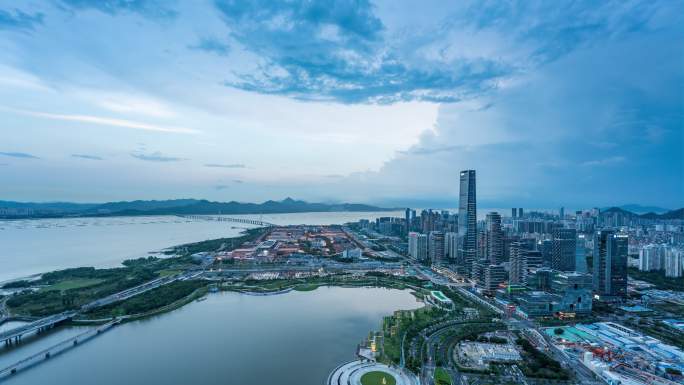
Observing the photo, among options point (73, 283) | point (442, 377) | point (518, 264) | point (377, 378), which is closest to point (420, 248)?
point (518, 264)

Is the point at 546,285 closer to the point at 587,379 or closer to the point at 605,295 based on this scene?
the point at 605,295

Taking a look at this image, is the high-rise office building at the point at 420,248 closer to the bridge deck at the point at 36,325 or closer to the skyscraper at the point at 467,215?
the skyscraper at the point at 467,215

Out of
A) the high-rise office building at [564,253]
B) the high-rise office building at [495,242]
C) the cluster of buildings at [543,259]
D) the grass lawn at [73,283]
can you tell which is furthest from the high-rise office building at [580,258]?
the grass lawn at [73,283]

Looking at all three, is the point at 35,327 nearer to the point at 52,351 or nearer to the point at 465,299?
the point at 52,351

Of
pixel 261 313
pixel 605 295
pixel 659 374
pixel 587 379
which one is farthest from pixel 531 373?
pixel 605 295

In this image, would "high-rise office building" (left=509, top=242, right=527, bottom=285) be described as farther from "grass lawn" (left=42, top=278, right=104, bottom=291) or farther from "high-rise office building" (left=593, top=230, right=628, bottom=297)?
"grass lawn" (left=42, top=278, right=104, bottom=291)

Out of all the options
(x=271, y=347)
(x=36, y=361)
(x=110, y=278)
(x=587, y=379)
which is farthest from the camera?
(x=110, y=278)

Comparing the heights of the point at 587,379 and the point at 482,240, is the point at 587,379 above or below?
below
